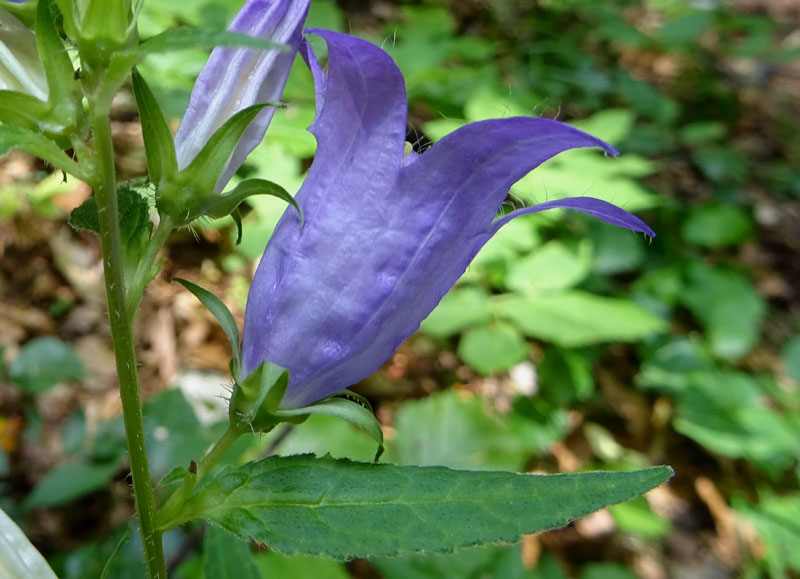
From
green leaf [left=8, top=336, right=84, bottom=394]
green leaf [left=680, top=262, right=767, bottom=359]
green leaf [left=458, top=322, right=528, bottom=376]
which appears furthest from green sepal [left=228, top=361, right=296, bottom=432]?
green leaf [left=680, top=262, right=767, bottom=359]

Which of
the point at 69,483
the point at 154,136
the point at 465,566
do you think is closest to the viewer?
the point at 154,136

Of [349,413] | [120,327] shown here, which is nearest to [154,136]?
[120,327]

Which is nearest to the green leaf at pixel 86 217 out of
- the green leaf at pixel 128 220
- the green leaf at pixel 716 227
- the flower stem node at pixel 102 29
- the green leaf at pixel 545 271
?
the green leaf at pixel 128 220

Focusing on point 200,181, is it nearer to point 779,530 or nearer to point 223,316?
point 223,316

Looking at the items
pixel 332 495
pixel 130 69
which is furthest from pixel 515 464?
pixel 130 69

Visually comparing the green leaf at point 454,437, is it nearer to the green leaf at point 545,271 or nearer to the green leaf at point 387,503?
the green leaf at point 545,271

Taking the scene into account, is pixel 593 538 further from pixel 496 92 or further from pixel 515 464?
pixel 496 92

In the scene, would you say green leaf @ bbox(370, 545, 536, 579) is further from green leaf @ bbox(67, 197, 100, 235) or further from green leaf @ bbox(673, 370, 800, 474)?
green leaf @ bbox(67, 197, 100, 235)
